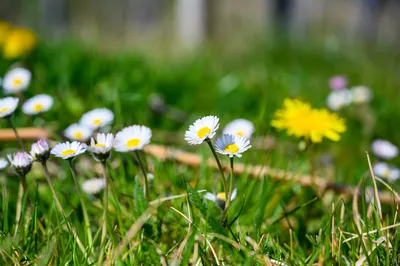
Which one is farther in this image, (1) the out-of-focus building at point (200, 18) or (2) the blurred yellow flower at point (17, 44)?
(1) the out-of-focus building at point (200, 18)

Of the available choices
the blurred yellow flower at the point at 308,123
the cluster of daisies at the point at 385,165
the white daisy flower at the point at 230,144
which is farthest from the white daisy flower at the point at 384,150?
the white daisy flower at the point at 230,144

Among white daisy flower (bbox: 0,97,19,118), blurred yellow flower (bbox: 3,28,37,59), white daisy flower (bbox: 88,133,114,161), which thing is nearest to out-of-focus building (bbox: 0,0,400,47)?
blurred yellow flower (bbox: 3,28,37,59)

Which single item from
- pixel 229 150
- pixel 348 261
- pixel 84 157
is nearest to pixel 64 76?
pixel 84 157

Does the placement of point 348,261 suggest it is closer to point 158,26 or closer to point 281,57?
point 281,57

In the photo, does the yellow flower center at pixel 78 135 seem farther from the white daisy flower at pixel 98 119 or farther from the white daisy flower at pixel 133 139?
the white daisy flower at pixel 133 139

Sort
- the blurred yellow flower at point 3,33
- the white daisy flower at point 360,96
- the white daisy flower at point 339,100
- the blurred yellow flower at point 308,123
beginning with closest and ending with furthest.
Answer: the blurred yellow flower at point 308,123 < the white daisy flower at point 339,100 < the white daisy flower at point 360,96 < the blurred yellow flower at point 3,33

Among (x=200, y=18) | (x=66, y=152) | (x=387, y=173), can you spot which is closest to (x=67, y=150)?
(x=66, y=152)
